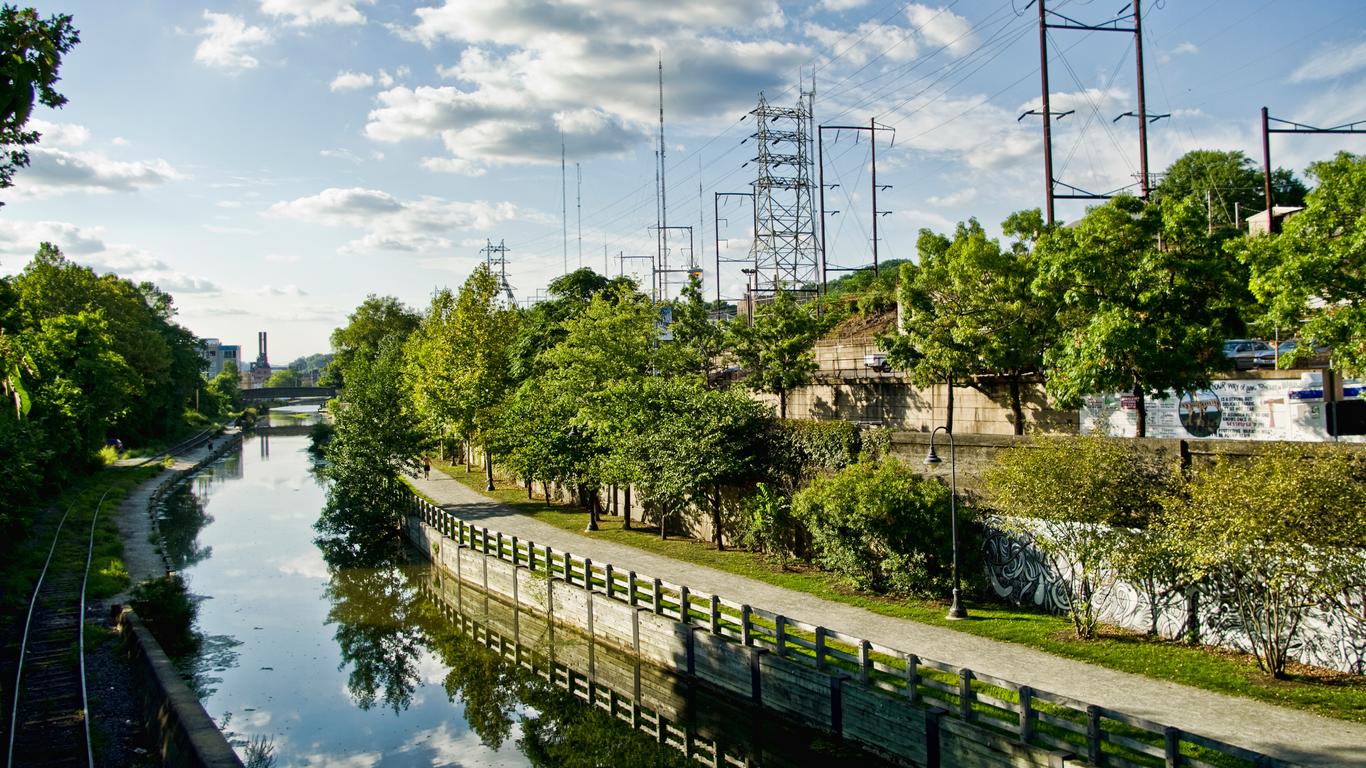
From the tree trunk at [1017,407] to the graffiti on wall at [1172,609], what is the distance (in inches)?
299

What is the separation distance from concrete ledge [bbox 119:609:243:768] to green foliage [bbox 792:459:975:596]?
560 inches

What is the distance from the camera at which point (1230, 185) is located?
212 feet

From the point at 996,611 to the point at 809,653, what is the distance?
5425mm

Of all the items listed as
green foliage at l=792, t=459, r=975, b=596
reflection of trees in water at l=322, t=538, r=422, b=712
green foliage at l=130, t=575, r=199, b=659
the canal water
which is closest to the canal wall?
the canal water

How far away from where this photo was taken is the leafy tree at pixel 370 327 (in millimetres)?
113625

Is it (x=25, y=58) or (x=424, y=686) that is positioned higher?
(x=25, y=58)

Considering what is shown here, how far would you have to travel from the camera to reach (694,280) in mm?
43938

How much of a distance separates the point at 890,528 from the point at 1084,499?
515 centimetres

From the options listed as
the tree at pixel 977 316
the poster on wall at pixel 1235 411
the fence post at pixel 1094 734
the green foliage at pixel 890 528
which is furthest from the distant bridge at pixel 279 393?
the fence post at pixel 1094 734

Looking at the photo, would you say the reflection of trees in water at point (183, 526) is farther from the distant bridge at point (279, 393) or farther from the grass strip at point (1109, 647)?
the distant bridge at point (279, 393)

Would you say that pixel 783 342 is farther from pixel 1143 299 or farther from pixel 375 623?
pixel 375 623

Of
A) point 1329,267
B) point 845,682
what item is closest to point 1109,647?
point 845,682

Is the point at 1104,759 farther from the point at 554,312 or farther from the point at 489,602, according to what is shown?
the point at 554,312

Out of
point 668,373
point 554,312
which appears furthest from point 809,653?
point 554,312
